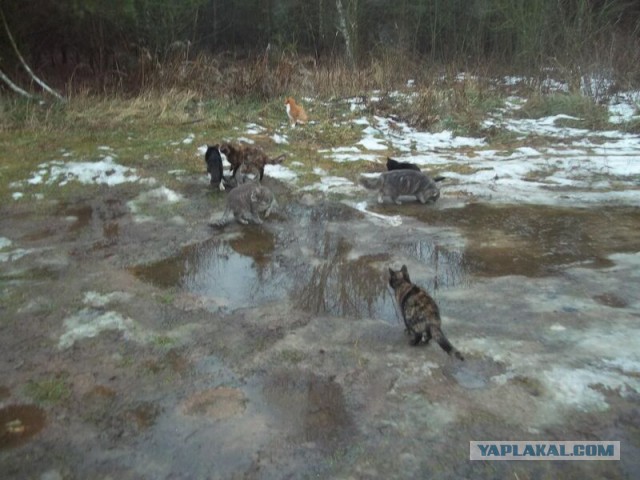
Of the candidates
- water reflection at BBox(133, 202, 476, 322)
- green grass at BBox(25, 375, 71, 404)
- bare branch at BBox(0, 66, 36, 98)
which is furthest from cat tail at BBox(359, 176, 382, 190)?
bare branch at BBox(0, 66, 36, 98)

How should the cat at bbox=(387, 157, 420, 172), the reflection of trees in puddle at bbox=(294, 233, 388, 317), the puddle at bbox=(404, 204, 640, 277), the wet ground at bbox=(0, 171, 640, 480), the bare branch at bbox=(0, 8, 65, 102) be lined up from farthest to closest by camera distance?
the bare branch at bbox=(0, 8, 65, 102) → the cat at bbox=(387, 157, 420, 172) → the puddle at bbox=(404, 204, 640, 277) → the reflection of trees in puddle at bbox=(294, 233, 388, 317) → the wet ground at bbox=(0, 171, 640, 480)

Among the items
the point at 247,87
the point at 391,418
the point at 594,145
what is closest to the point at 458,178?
the point at 594,145

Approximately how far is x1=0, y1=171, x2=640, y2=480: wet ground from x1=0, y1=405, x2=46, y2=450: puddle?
0.04 ft

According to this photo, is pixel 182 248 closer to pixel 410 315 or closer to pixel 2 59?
pixel 410 315

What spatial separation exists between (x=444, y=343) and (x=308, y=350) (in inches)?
41.3

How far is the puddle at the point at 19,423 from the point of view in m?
3.47

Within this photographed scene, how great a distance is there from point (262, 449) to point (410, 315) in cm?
165

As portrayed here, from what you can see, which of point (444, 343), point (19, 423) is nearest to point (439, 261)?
point (444, 343)

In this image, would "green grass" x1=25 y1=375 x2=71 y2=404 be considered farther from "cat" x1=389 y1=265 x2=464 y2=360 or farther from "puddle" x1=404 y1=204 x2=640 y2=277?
"puddle" x1=404 y1=204 x2=640 y2=277

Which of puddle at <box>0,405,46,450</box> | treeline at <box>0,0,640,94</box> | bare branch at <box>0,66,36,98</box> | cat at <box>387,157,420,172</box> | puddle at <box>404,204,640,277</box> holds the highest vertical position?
treeline at <box>0,0,640,94</box>

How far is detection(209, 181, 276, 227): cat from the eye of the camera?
290 inches

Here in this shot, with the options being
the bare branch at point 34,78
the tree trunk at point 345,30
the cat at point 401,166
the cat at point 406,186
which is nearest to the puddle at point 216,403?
the cat at point 406,186

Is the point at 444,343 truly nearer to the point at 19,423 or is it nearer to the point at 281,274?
the point at 281,274

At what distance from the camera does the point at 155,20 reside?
1684 centimetres
